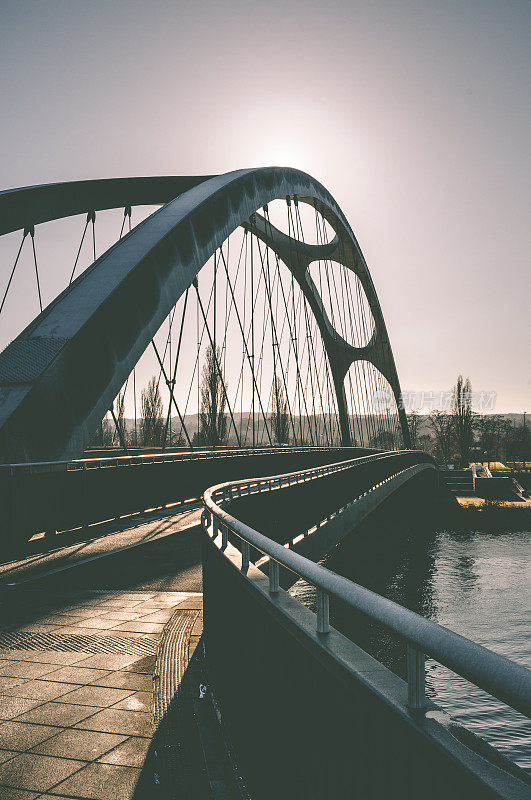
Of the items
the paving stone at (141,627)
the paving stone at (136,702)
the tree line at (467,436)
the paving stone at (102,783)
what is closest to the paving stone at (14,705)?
the paving stone at (136,702)

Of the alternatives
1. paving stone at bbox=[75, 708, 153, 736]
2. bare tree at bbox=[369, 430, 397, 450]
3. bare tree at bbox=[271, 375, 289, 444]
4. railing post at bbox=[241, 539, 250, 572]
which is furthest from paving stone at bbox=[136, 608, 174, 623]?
bare tree at bbox=[369, 430, 397, 450]

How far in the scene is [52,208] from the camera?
563 inches

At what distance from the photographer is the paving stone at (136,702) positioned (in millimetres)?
3809

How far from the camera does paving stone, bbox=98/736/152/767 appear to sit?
314cm

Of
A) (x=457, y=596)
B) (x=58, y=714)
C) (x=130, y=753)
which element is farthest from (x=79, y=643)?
(x=457, y=596)

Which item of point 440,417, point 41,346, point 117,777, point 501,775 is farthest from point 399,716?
point 440,417

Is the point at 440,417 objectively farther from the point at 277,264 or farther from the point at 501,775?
the point at 501,775

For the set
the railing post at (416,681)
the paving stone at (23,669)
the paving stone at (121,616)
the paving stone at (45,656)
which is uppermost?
the railing post at (416,681)

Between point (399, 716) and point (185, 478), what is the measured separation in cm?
1433

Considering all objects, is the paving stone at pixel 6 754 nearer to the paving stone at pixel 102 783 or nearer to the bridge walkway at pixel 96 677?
the bridge walkway at pixel 96 677

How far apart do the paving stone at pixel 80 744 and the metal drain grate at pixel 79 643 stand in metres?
1.36

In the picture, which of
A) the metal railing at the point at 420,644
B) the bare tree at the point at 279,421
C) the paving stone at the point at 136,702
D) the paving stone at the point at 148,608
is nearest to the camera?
the metal railing at the point at 420,644

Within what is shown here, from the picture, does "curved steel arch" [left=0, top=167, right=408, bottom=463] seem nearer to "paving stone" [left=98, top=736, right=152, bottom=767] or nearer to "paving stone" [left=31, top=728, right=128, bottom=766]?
"paving stone" [left=31, top=728, right=128, bottom=766]

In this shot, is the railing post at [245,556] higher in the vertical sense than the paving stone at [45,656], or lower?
higher
